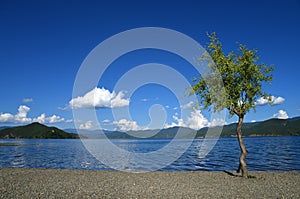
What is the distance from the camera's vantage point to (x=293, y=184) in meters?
20.5

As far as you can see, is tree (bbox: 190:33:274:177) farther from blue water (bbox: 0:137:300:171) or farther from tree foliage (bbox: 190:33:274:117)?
blue water (bbox: 0:137:300:171)

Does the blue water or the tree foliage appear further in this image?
the blue water

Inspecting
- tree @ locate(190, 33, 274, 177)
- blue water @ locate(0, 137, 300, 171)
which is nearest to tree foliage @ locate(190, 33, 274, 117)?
tree @ locate(190, 33, 274, 177)

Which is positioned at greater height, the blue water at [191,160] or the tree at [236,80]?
the tree at [236,80]

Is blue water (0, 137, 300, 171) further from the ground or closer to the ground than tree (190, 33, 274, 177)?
closer to the ground

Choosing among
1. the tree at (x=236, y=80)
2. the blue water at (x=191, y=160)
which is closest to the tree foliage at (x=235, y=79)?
the tree at (x=236, y=80)

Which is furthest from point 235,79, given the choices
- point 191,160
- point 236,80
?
point 191,160

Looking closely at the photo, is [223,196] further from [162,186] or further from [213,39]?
[213,39]

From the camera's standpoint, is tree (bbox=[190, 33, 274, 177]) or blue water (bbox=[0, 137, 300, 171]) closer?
tree (bbox=[190, 33, 274, 177])

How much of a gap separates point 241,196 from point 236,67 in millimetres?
11882

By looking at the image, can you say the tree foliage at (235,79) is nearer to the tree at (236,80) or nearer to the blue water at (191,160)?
the tree at (236,80)

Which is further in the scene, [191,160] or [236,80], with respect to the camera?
[191,160]

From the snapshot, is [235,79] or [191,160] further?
[191,160]

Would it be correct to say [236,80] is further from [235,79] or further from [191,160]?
[191,160]
